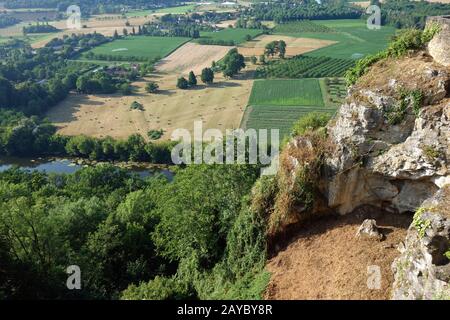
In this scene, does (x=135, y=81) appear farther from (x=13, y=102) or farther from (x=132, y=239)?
(x=132, y=239)

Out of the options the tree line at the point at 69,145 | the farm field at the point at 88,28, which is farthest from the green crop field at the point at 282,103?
the farm field at the point at 88,28

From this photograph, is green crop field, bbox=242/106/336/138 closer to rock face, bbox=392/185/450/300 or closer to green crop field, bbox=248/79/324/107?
green crop field, bbox=248/79/324/107

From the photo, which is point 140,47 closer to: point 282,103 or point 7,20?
point 282,103

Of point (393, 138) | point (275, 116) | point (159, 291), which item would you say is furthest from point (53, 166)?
point (393, 138)

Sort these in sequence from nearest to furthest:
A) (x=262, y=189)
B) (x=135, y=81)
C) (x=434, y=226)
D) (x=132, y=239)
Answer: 1. (x=434, y=226)
2. (x=262, y=189)
3. (x=132, y=239)
4. (x=135, y=81)

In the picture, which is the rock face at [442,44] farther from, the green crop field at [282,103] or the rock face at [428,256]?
the green crop field at [282,103]

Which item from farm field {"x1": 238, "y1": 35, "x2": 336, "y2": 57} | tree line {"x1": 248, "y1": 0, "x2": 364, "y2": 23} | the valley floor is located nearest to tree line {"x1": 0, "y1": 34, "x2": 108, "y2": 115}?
farm field {"x1": 238, "y1": 35, "x2": 336, "y2": 57}

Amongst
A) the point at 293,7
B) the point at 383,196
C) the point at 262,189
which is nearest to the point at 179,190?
the point at 262,189
